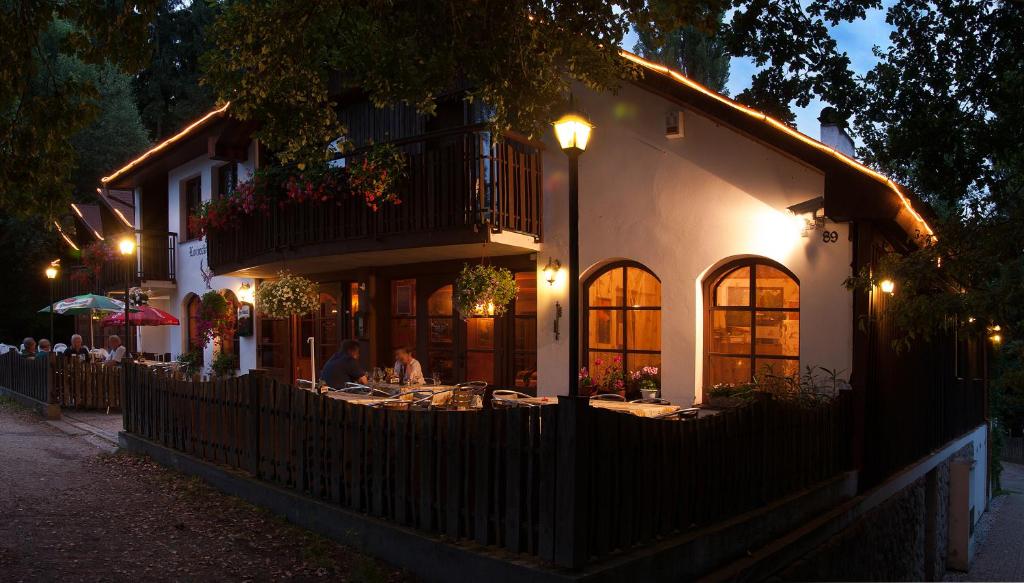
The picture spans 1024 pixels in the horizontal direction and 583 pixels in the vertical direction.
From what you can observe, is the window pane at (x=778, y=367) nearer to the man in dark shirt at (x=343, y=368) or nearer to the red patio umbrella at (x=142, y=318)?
the man in dark shirt at (x=343, y=368)

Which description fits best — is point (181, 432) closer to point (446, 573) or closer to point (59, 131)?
point (59, 131)

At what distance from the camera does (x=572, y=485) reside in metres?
5.34

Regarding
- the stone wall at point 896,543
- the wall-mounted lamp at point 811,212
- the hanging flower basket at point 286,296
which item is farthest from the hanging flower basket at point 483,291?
the stone wall at point 896,543

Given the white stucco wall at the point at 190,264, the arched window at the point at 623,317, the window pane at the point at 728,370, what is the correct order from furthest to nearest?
the white stucco wall at the point at 190,264 < the arched window at the point at 623,317 < the window pane at the point at 728,370

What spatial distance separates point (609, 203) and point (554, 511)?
20.6 feet

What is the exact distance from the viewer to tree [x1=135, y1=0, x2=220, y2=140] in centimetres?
3928

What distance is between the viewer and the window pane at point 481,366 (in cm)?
1241

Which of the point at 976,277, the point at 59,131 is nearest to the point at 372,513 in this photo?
the point at 59,131

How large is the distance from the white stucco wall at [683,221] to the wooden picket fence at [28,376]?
35.8 ft

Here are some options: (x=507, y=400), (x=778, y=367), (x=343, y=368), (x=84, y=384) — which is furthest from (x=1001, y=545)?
(x=84, y=384)

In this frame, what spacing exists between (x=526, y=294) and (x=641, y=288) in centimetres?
185

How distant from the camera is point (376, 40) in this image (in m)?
8.36

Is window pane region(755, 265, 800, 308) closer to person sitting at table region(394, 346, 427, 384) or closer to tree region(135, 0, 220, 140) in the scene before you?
person sitting at table region(394, 346, 427, 384)

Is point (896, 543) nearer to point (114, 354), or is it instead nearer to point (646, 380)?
point (646, 380)
